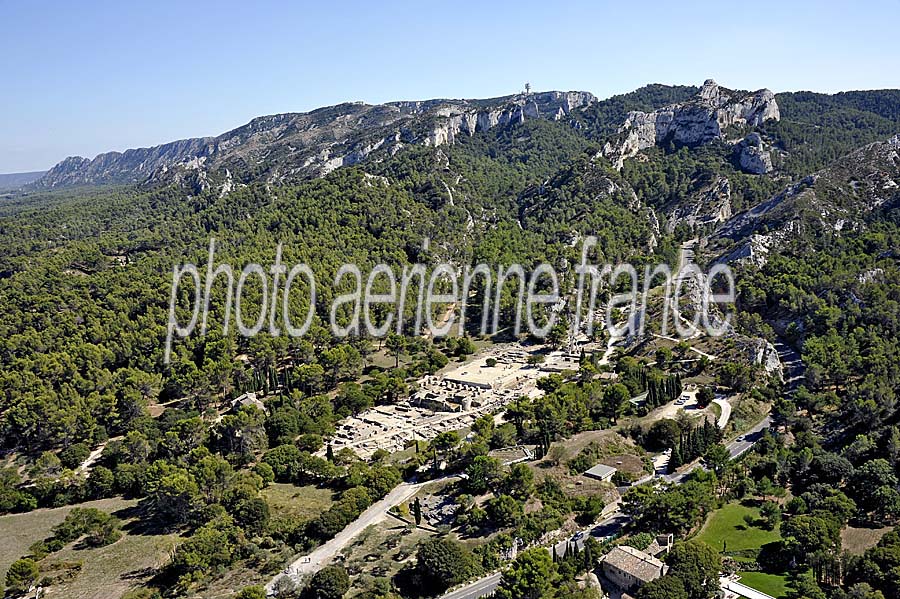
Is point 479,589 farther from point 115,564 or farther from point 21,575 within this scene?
point 21,575

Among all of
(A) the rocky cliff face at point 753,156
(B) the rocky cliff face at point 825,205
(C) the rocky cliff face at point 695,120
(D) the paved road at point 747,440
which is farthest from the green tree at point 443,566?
(A) the rocky cliff face at point 753,156

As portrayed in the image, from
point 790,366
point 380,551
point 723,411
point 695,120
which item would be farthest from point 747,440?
point 695,120

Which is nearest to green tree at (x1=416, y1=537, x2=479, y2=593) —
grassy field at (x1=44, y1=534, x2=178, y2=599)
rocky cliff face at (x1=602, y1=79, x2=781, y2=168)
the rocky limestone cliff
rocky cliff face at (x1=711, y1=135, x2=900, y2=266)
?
Result: grassy field at (x1=44, y1=534, x2=178, y2=599)

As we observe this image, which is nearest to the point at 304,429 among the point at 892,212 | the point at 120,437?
the point at 120,437

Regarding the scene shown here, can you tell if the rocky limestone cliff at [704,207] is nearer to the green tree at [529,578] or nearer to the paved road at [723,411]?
the paved road at [723,411]

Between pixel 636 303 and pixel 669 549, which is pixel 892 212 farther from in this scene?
pixel 669 549
